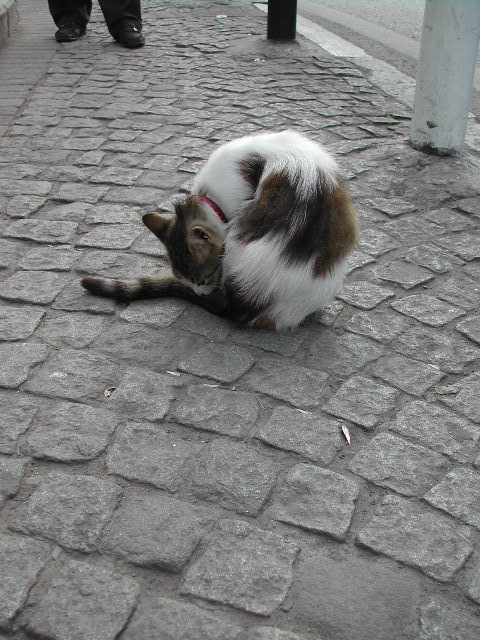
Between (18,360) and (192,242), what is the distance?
924 millimetres

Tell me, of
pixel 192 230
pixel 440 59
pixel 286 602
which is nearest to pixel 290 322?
pixel 192 230

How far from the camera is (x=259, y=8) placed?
32.7 ft

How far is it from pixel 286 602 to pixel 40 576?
Result: 28.8 inches

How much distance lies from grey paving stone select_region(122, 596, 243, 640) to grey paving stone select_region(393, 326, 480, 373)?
5.33 ft

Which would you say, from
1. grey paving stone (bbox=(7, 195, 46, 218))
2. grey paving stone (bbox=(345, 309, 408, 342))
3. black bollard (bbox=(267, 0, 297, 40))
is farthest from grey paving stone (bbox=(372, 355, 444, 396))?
black bollard (bbox=(267, 0, 297, 40))

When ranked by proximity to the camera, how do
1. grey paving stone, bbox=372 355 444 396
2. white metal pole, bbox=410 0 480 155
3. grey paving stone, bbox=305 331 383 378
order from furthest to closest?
white metal pole, bbox=410 0 480 155 < grey paving stone, bbox=305 331 383 378 < grey paving stone, bbox=372 355 444 396

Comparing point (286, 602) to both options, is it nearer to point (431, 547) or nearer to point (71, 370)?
point (431, 547)

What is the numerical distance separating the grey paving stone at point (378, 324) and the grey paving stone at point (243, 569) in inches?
53.2

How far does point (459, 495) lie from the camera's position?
2.49m

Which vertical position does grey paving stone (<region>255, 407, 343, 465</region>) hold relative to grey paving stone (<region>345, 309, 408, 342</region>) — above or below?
above

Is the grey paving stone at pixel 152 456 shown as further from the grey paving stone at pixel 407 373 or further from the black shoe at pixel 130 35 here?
the black shoe at pixel 130 35

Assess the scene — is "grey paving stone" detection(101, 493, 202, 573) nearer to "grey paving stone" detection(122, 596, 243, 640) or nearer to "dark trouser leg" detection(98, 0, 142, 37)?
"grey paving stone" detection(122, 596, 243, 640)

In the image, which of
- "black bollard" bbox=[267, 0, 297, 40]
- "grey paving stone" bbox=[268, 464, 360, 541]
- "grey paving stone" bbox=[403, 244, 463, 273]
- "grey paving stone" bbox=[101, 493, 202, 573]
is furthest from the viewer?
"black bollard" bbox=[267, 0, 297, 40]

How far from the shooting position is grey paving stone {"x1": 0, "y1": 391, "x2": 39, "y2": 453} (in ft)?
8.63
